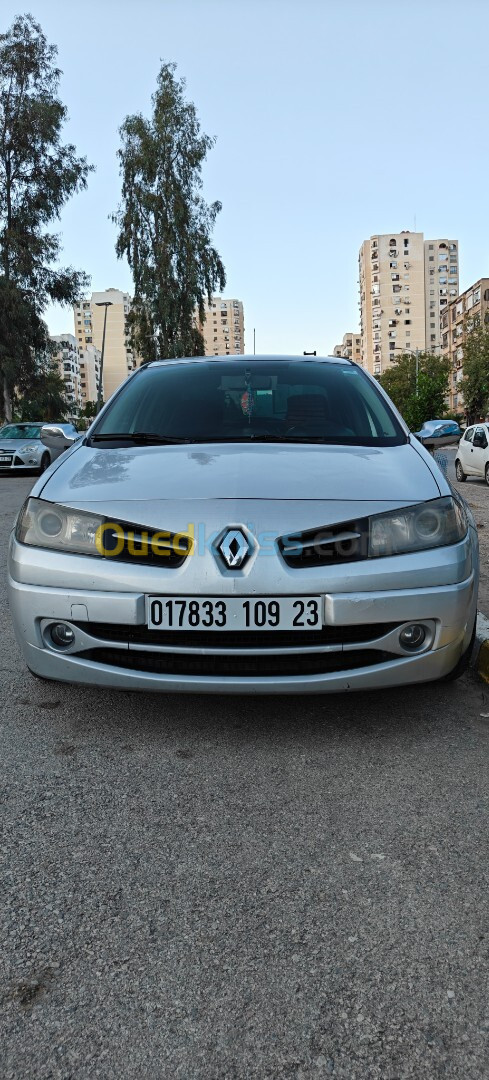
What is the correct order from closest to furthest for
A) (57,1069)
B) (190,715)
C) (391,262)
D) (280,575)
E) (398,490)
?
(57,1069)
(280,575)
(398,490)
(190,715)
(391,262)

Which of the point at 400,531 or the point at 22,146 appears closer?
the point at 400,531

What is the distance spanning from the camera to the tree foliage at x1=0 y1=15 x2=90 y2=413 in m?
31.5

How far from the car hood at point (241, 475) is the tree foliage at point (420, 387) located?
6878 centimetres

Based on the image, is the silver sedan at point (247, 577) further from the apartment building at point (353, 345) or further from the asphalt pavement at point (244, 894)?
the apartment building at point (353, 345)

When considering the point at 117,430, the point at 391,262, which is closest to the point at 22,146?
the point at 117,430

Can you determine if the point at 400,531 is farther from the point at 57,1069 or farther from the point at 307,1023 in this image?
the point at 57,1069

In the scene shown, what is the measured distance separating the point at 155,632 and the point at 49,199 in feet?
109

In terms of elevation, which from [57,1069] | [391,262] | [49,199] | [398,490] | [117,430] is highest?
[391,262]

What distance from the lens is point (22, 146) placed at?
31.9 metres

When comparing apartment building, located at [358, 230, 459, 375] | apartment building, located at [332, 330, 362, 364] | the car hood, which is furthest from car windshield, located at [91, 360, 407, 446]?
apartment building, located at [332, 330, 362, 364]

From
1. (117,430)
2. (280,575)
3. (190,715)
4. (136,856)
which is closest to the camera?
(136,856)

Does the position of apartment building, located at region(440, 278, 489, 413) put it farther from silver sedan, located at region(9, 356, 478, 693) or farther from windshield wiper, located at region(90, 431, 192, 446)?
silver sedan, located at region(9, 356, 478, 693)

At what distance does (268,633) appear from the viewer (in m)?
2.62

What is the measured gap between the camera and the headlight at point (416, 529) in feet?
8.84
